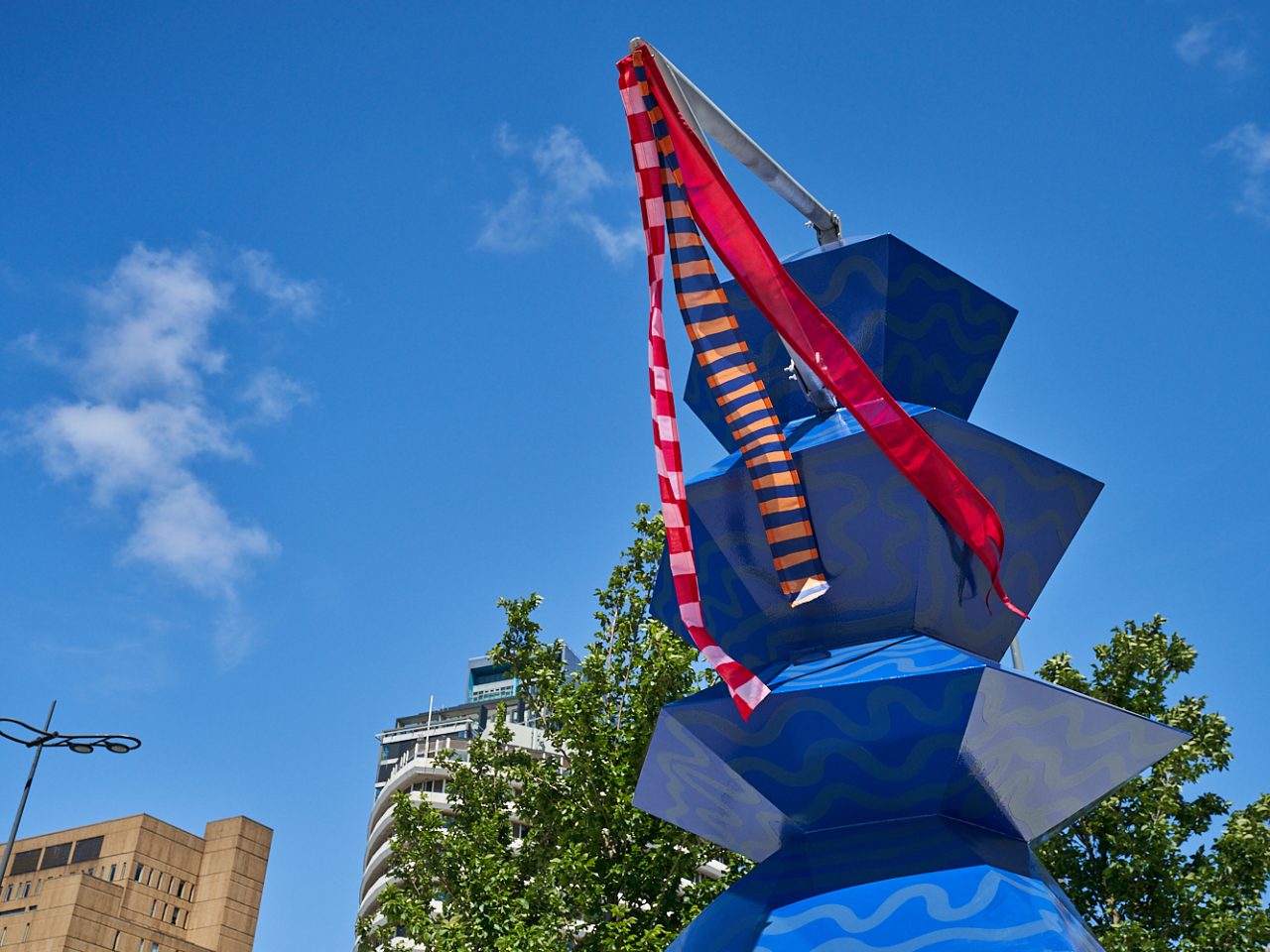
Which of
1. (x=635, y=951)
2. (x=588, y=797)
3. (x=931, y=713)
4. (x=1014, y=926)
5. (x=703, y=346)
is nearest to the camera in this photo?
(x=1014, y=926)

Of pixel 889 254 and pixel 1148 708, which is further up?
pixel 1148 708

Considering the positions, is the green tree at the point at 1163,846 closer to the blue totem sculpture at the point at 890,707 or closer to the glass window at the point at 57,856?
the blue totem sculpture at the point at 890,707

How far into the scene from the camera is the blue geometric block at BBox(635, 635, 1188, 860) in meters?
7.09

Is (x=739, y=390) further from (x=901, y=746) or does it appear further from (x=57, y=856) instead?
(x=57, y=856)

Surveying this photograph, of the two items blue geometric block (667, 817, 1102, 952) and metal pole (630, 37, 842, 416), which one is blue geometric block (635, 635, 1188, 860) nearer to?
blue geometric block (667, 817, 1102, 952)

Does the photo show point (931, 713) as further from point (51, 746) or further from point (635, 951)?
point (51, 746)

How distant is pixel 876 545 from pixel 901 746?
1.27 metres

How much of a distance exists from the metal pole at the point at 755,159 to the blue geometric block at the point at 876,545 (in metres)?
0.30

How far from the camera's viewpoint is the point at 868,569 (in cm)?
792

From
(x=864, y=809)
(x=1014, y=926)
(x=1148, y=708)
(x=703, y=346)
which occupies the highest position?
(x=1148, y=708)

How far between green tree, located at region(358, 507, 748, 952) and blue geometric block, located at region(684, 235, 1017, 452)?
7.79 meters

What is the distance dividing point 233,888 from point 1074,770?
87113 mm

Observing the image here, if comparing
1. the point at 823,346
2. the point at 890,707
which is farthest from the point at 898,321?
the point at 890,707

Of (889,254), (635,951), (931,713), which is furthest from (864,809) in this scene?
(635,951)
